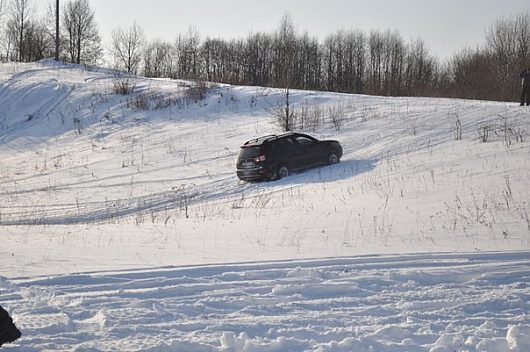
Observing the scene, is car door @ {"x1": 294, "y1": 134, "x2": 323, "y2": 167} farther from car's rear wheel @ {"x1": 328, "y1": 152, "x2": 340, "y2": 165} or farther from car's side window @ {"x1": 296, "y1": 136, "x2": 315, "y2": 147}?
car's rear wheel @ {"x1": 328, "y1": 152, "x2": 340, "y2": 165}

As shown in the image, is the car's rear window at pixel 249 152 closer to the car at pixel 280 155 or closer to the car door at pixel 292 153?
the car at pixel 280 155

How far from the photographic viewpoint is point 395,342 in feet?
15.1

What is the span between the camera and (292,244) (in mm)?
8578

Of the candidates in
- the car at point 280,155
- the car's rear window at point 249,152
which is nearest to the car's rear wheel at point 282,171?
the car at point 280,155

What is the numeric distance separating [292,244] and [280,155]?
36.0 feet

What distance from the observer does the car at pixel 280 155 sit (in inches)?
746

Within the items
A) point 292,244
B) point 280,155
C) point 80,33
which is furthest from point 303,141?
point 80,33

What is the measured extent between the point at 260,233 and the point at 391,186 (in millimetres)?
6536

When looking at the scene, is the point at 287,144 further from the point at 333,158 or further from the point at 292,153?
the point at 333,158

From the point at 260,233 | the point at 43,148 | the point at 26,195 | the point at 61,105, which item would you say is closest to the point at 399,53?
the point at 61,105

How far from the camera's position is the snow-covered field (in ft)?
16.0

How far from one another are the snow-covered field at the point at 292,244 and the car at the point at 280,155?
17.0 inches

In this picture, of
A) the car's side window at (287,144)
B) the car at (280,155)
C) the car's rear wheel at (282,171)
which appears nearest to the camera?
the car at (280,155)

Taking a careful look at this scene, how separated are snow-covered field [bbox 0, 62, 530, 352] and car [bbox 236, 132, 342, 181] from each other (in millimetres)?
432
